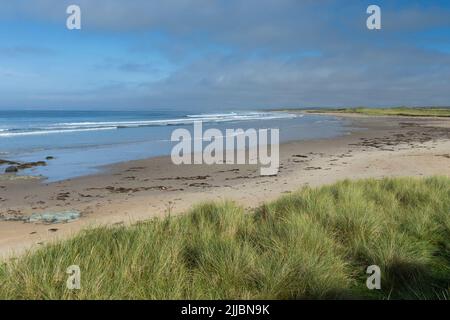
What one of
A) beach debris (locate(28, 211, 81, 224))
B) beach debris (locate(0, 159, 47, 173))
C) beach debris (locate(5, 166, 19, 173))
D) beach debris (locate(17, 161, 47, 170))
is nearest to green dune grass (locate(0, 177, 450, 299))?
beach debris (locate(28, 211, 81, 224))

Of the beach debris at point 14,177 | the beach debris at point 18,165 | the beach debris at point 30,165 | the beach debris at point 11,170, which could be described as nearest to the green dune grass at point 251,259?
the beach debris at point 14,177

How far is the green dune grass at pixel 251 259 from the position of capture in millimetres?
3771

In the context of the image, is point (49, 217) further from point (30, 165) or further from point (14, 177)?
point (30, 165)

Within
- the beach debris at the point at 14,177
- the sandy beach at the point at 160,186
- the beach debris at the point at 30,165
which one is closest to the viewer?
the sandy beach at the point at 160,186

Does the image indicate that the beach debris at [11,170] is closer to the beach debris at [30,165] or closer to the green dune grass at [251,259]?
the beach debris at [30,165]

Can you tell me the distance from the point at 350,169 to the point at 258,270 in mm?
11558

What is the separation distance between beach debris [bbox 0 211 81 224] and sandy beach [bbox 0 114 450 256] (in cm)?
19

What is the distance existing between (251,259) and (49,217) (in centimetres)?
565

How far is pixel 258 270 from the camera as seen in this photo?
414 cm

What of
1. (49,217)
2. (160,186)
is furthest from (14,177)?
(49,217)

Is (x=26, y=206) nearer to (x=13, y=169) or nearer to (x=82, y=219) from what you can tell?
(x=82, y=219)

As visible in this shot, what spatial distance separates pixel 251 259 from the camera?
4.31 metres

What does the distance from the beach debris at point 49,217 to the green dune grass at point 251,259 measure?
10.8ft
